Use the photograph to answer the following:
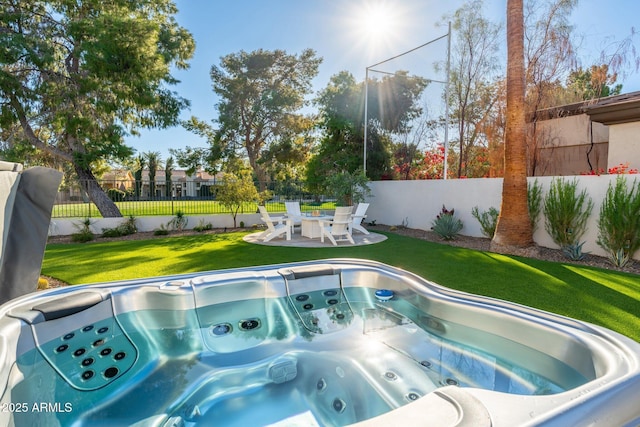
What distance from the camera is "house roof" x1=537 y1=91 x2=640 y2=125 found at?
8328 millimetres

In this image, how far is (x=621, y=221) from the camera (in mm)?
6387

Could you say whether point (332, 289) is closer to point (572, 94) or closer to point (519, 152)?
point (519, 152)

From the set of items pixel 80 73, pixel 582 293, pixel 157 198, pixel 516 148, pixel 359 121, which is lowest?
pixel 582 293

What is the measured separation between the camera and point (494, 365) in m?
2.94

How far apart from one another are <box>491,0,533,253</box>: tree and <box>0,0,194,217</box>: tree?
33.7 feet

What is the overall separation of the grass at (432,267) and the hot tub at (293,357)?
165cm

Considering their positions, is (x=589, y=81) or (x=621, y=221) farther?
(x=589, y=81)

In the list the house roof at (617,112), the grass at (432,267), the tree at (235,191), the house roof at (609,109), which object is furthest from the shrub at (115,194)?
the house roof at (617,112)

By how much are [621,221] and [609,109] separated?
4.06m

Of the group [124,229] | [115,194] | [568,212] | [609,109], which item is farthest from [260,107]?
[568,212]

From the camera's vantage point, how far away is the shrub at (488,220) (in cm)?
909

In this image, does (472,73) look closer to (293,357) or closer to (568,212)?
(568,212)

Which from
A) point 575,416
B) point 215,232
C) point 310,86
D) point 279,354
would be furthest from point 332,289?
point 310,86

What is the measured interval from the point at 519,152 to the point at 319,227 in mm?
5748
